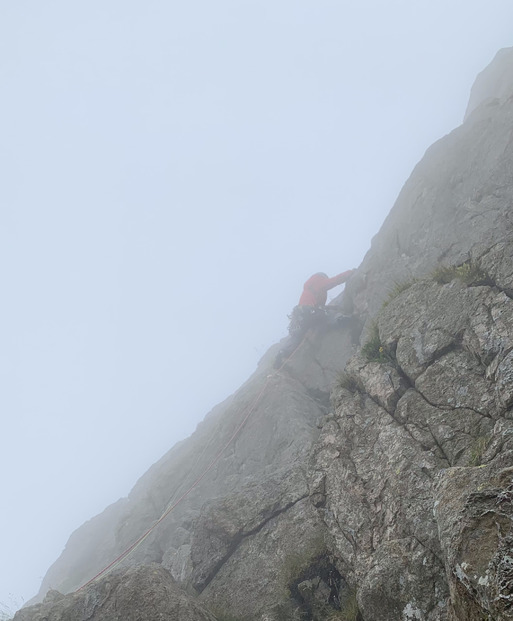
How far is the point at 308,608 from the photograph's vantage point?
8.73 metres

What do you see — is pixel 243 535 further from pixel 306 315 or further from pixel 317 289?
pixel 317 289

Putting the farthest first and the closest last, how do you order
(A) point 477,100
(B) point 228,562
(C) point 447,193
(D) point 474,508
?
(A) point 477,100 < (C) point 447,193 < (B) point 228,562 < (D) point 474,508

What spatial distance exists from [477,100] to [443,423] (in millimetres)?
39504

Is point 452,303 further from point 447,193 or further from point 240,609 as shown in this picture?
point 447,193

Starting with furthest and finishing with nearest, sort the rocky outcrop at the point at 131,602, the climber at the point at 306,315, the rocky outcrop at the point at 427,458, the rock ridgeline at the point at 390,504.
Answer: the climber at the point at 306,315 < the rocky outcrop at the point at 131,602 < the rock ridgeline at the point at 390,504 < the rocky outcrop at the point at 427,458

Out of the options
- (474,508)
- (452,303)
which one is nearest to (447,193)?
(452,303)

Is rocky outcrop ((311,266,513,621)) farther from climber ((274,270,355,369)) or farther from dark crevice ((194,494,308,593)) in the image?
climber ((274,270,355,369))

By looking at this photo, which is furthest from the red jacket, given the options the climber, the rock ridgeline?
the rock ridgeline

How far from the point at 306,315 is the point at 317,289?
272cm

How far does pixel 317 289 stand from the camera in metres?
28.9

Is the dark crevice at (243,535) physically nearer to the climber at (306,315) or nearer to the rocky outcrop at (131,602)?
the rocky outcrop at (131,602)

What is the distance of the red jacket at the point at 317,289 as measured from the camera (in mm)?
Answer: 28391

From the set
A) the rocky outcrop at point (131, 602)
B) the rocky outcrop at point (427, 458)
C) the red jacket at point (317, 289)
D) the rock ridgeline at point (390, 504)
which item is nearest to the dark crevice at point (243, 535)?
the rock ridgeline at point (390, 504)

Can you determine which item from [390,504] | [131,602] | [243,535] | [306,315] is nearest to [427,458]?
[390,504]
